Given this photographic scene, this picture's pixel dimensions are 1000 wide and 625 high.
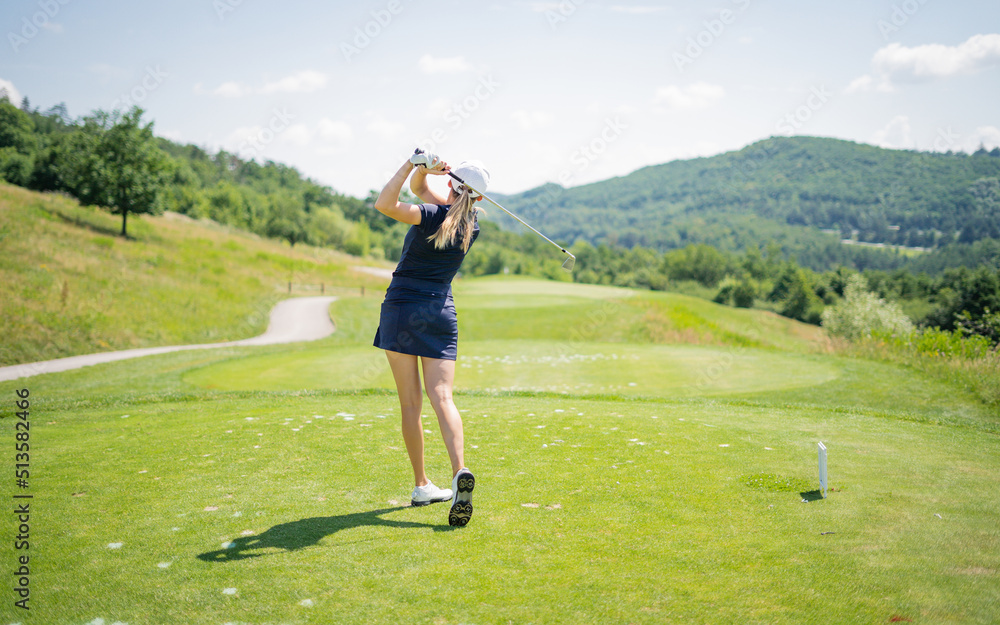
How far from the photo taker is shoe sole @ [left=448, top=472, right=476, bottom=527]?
3.92 meters

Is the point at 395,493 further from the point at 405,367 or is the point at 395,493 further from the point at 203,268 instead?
the point at 203,268

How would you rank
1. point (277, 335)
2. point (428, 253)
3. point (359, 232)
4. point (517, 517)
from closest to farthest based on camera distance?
point (517, 517) < point (428, 253) < point (277, 335) < point (359, 232)

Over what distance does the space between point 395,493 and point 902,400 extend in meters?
10.3

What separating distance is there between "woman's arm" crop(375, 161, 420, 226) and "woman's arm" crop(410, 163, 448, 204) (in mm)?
109

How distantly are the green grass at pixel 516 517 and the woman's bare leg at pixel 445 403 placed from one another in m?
0.41

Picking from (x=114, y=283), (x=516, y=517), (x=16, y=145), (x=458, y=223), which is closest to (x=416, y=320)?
(x=458, y=223)

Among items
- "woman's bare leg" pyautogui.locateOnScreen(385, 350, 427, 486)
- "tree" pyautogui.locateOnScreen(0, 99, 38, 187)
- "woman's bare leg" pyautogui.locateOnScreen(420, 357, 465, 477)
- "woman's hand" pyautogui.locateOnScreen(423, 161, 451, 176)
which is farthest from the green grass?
"tree" pyautogui.locateOnScreen(0, 99, 38, 187)

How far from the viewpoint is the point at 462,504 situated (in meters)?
3.94

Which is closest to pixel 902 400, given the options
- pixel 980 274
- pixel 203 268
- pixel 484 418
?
pixel 484 418

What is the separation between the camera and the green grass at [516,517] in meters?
2.91

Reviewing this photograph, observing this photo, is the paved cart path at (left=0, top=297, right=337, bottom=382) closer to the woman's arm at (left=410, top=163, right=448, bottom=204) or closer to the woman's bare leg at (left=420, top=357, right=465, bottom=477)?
the woman's bare leg at (left=420, top=357, right=465, bottom=477)

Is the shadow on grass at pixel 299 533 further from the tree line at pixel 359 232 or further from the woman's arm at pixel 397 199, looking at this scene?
the tree line at pixel 359 232

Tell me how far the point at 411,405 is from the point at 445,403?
32 centimetres

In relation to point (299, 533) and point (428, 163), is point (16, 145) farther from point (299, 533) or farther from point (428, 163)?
point (299, 533)
